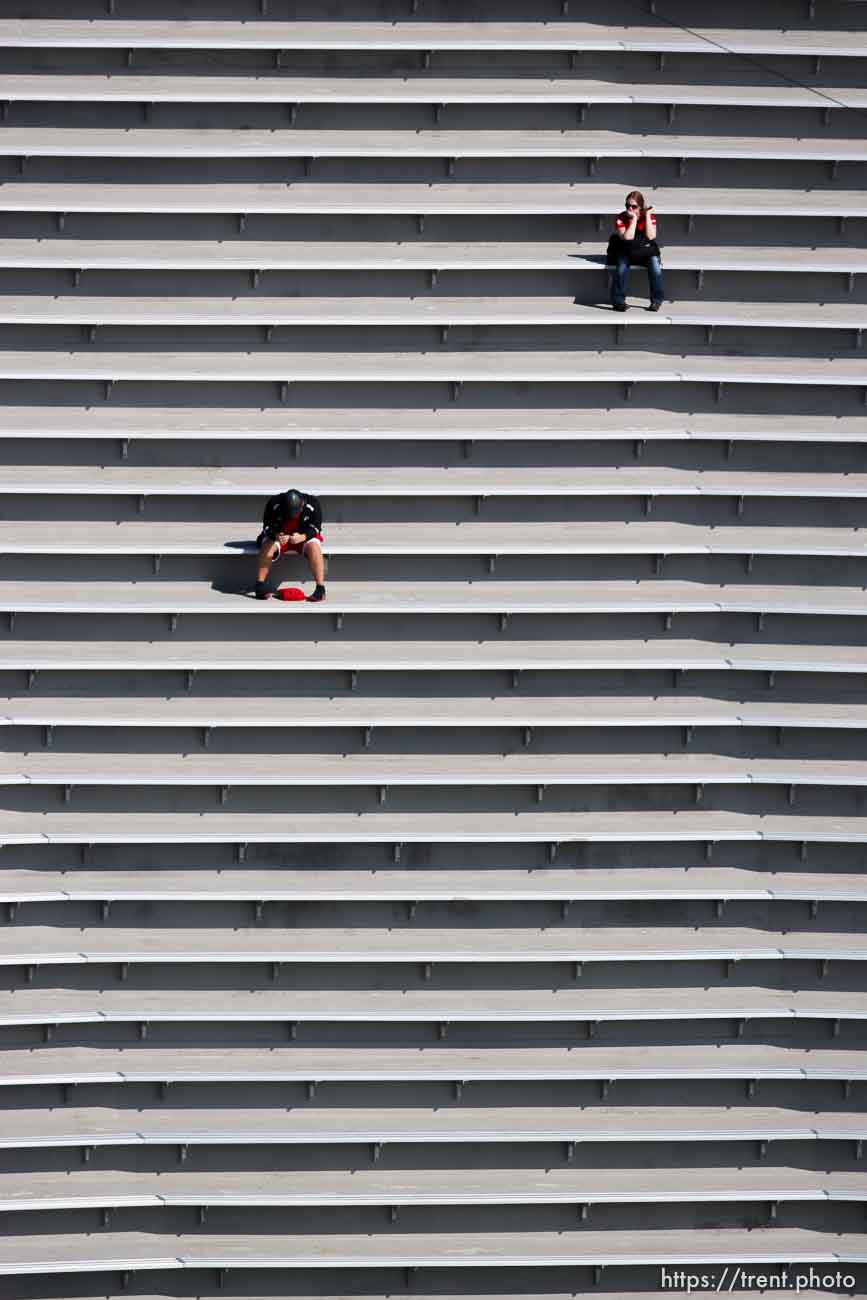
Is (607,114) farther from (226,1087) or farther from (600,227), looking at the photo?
(226,1087)

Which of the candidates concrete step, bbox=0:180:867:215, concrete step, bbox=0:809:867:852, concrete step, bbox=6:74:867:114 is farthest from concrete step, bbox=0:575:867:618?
concrete step, bbox=6:74:867:114

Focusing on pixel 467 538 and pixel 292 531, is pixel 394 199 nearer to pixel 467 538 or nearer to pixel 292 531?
pixel 467 538

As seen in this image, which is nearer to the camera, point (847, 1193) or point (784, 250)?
point (847, 1193)

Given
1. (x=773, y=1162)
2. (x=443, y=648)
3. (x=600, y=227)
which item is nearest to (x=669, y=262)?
(x=600, y=227)

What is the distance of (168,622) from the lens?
11031mm

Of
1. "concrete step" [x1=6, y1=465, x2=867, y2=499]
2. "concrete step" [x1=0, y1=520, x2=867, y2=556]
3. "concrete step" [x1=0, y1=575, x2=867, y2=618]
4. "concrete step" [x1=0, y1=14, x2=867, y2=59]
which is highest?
"concrete step" [x1=0, y1=14, x2=867, y2=59]

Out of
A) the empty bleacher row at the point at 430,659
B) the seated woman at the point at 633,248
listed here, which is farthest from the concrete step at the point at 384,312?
the seated woman at the point at 633,248

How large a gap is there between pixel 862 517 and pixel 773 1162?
418 cm

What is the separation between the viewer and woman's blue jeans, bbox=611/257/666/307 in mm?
11391

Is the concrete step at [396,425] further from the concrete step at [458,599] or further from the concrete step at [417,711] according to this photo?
the concrete step at [417,711]

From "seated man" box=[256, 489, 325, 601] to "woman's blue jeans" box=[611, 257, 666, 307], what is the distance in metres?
2.47

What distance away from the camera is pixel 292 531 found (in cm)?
1078

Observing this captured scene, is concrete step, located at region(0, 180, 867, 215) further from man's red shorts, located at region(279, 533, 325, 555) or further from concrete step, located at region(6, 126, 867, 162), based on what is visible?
man's red shorts, located at region(279, 533, 325, 555)

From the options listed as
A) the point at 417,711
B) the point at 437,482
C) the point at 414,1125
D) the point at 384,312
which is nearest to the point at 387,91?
the point at 384,312
